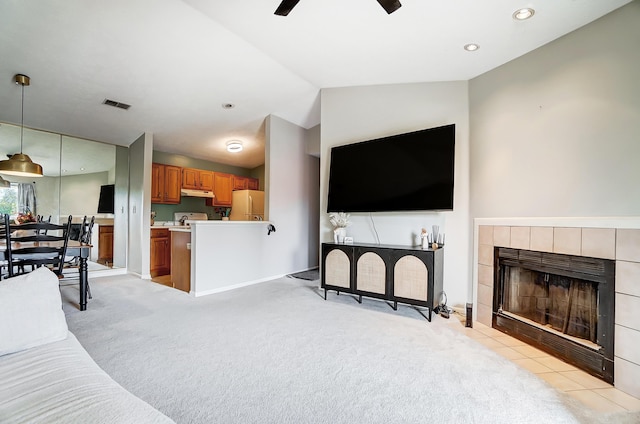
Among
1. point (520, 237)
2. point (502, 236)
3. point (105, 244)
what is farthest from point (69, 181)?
point (520, 237)

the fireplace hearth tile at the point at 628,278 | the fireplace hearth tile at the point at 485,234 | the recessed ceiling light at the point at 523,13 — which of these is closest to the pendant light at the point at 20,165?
the recessed ceiling light at the point at 523,13

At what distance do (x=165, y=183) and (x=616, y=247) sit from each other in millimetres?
6294

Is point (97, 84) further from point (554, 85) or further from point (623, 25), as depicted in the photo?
point (623, 25)

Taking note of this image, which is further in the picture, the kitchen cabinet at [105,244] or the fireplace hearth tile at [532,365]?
the kitchen cabinet at [105,244]

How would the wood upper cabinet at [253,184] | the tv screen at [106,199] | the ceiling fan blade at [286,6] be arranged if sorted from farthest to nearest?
the wood upper cabinet at [253,184] < the tv screen at [106,199] < the ceiling fan blade at [286,6]

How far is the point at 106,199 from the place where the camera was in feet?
Answer: 17.6

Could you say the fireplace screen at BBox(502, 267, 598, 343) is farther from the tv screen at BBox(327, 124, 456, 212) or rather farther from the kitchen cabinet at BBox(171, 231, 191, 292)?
the kitchen cabinet at BBox(171, 231, 191, 292)

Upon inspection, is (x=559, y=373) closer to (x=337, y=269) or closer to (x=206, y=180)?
(x=337, y=269)

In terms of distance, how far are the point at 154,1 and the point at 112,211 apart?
4.40 m

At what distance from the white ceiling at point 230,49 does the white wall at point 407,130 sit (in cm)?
17

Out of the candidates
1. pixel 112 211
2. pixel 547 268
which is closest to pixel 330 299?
pixel 547 268

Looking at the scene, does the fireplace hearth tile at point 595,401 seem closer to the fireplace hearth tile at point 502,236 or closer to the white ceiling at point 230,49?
the fireplace hearth tile at point 502,236

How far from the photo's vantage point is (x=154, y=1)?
7.89ft

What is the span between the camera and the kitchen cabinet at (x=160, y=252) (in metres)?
5.14
